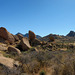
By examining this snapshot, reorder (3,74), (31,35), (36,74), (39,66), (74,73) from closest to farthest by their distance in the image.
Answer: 1. (3,74)
2. (74,73)
3. (36,74)
4. (39,66)
5. (31,35)

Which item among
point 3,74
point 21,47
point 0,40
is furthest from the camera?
point 0,40

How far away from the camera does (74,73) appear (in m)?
4.45

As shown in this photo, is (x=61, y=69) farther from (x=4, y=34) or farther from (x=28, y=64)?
(x=4, y=34)

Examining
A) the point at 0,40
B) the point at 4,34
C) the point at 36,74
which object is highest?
the point at 4,34

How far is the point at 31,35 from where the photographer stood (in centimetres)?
2378

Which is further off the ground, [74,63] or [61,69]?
[74,63]

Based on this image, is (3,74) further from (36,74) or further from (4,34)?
(4,34)

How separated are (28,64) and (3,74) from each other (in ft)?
6.74

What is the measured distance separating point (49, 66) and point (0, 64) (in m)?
3.45

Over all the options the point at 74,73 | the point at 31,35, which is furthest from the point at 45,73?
the point at 31,35

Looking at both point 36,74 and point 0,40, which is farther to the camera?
point 0,40

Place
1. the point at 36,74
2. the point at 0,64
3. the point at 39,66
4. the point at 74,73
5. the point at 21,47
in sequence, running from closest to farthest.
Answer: the point at 74,73
the point at 0,64
the point at 36,74
the point at 39,66
the point at 21,47

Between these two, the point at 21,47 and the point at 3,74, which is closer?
the point at 3,74

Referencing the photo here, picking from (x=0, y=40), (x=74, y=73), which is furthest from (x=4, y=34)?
(x=74, y=73)
